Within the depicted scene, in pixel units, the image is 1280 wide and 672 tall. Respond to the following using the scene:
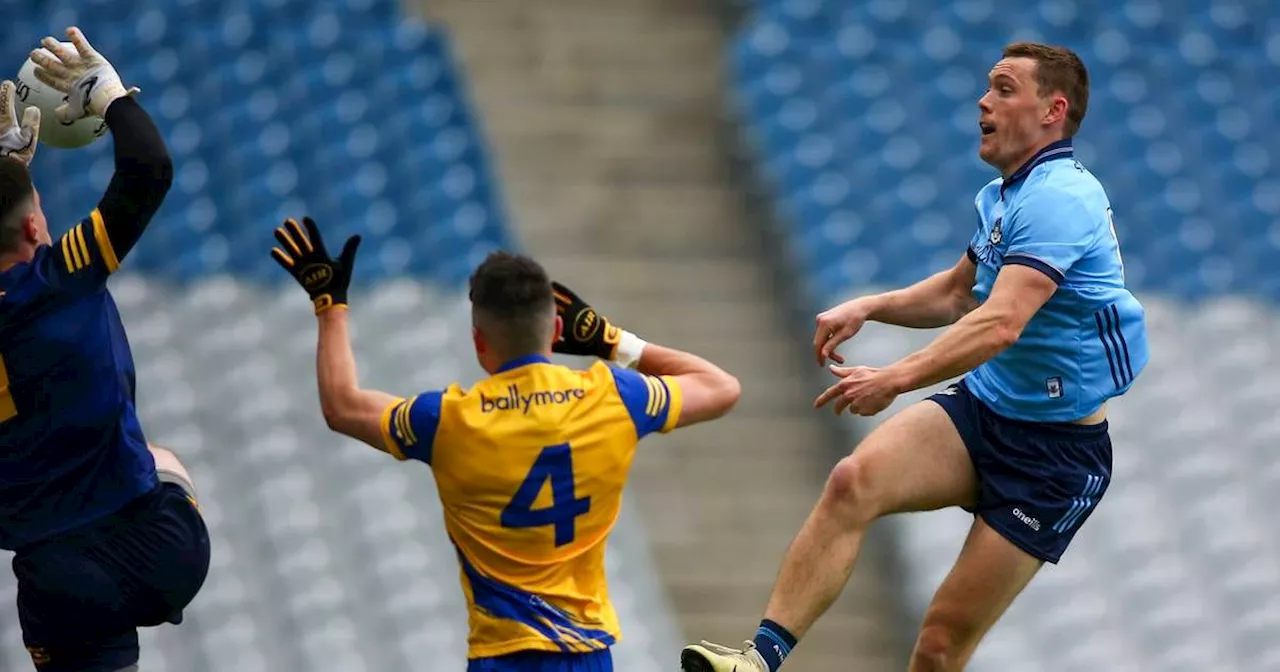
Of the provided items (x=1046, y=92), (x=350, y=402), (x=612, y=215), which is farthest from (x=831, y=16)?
(x=350, y=402)

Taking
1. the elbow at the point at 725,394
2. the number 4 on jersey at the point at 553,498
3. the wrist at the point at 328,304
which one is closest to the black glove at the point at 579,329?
the elbow at the point at 725,394

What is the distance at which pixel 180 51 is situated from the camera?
8.53 metres

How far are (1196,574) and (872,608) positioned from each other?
1.57 m

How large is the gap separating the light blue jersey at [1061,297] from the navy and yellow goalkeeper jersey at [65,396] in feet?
6.96

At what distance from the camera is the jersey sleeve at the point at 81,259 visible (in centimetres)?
397

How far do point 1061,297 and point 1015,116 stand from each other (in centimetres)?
47

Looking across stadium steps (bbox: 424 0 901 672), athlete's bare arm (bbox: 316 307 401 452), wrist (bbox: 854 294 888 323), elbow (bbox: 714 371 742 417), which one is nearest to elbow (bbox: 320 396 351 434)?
athlete's bare arm (bbox: 316 307 401 452)

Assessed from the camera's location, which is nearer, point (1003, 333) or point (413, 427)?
point (413, 427)

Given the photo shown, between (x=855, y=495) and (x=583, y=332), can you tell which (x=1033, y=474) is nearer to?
(x=855, y=495)

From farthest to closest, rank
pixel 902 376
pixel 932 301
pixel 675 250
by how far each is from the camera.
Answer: pixel 675 250 → pixel 932 301 → pixel 902 376

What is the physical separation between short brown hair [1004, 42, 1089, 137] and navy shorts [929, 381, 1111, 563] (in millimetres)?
773

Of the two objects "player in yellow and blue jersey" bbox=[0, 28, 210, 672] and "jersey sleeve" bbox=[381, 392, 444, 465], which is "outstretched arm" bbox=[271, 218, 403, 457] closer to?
"jersey sleeve" bbox=[381, 392, 444, 465]

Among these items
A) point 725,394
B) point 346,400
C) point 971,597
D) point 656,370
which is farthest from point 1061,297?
point 346,400

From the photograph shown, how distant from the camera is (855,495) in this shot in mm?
4500
